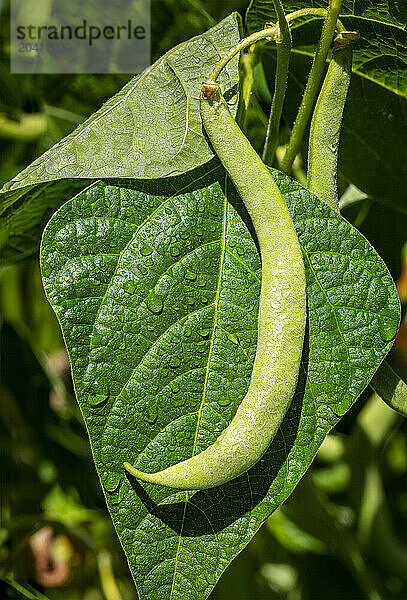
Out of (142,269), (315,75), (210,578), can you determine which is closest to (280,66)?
(315,75)

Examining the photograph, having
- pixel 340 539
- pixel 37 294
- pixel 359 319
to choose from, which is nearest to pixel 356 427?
pixel 340 539

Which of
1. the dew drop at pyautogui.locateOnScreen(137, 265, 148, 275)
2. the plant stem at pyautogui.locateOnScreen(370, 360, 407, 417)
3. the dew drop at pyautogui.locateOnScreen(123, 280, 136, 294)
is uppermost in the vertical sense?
the dew drop at pyautogui.locateOnScreen(137, 265, 148, 275)

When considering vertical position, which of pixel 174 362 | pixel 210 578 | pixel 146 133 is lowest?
pixel 210 578

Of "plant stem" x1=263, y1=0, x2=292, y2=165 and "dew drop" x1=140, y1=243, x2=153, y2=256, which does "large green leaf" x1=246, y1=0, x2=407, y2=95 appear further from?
"dew drop" x1=140, y1=243, x2=153, y2=256

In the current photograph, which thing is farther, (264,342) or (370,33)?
(370,33)

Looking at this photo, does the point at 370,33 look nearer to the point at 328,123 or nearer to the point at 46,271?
the point at 328,123

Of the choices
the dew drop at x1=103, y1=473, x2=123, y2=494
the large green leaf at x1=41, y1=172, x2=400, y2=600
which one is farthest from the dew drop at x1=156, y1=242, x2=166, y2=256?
the dew drop at x1=103, y1=473, x2=123, y2=494
